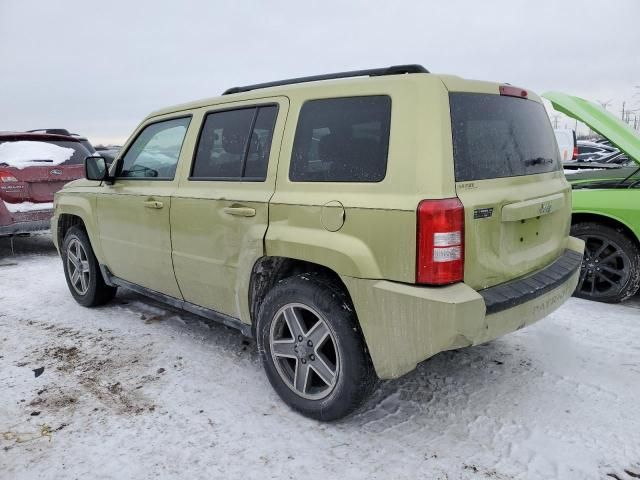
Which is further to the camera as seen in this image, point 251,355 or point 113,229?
point 113,229

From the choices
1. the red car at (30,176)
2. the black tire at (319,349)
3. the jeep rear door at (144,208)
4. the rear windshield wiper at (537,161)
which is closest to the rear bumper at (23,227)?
the red car at (30,176)

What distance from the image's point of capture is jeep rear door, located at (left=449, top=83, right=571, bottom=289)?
2.35 m

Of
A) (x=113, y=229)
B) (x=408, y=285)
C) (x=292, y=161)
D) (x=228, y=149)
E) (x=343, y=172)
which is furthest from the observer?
(x=113, y=229)

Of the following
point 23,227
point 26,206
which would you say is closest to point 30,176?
point 26,206

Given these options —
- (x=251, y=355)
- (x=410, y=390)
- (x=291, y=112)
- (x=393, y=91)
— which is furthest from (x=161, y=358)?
(x=393, y=91)

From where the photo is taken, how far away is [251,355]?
3621mm

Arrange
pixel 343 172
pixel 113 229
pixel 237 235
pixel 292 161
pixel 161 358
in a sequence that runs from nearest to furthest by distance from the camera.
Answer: pixel 343 172
pixel 292 161
pixel 237 235
pixel 161 358
pixel 113 229

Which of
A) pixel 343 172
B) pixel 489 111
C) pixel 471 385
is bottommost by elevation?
pixel 471 385

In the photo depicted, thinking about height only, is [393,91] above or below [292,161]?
above

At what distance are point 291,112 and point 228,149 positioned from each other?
592mm

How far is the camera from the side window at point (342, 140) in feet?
7.98

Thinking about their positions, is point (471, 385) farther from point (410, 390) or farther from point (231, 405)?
point (231, 405)

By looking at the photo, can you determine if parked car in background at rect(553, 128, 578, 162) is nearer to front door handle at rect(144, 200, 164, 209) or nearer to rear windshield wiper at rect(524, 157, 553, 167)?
rear windshield wiper at rect(524, 157, 553, 167)

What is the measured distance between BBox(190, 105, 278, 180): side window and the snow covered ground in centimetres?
135
